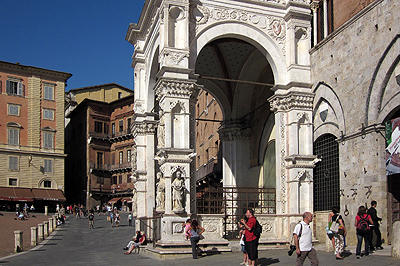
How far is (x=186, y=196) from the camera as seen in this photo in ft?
56.2

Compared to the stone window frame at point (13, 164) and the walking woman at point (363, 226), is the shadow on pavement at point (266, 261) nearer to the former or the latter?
the walking woman at point (363, 226)

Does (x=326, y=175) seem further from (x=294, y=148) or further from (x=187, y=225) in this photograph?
(x=187, y=225)

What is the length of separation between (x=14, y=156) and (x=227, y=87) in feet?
116

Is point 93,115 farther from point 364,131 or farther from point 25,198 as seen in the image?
point 364,131

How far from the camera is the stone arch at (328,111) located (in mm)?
17609

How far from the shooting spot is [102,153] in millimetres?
66062

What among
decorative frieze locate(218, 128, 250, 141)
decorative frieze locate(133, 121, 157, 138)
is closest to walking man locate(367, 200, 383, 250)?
decorative frieze locate(218, 128, 250, 141)

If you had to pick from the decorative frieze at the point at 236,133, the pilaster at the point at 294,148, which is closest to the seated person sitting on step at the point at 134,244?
the pilaster at the point at 294,148

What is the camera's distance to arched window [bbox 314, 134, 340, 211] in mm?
17922

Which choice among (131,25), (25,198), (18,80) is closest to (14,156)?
(25,198)

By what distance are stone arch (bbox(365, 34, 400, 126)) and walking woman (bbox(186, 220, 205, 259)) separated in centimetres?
644

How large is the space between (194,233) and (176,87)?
5.26 metres

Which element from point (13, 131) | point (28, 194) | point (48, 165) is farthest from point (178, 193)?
point (48, 165)

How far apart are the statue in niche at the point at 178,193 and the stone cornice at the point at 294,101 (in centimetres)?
504
